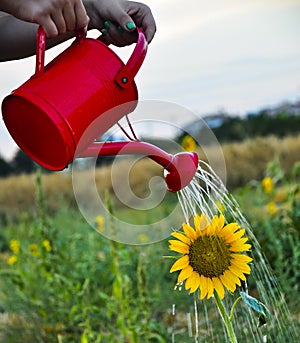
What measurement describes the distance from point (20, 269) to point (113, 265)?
84 centimetres

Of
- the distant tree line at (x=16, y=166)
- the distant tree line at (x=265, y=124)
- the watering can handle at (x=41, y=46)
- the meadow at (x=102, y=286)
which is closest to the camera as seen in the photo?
the watering can handle at (x=41, y=46)

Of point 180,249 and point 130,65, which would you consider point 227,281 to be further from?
point 130,65

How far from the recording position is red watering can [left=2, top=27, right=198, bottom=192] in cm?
134

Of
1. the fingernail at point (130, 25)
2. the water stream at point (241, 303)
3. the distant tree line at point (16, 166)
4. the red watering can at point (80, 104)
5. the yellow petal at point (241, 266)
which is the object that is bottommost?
the distant tree line at point (16, 166)

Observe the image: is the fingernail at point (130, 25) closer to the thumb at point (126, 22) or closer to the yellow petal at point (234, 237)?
the thumb at point (126, 22)

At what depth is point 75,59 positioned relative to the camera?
1.40m

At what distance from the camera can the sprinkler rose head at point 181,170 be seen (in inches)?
54.4

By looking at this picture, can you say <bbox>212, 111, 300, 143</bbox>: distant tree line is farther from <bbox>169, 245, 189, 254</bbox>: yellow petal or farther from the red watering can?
<bbox>169, 245, 189, 254</bbox>: yellow petal

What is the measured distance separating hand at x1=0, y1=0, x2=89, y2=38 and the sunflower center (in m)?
0.48

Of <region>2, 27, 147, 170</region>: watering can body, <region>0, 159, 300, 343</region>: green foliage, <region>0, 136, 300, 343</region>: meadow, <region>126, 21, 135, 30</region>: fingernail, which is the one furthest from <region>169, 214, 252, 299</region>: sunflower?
<region>0, 159, 300, 343</region>: green foliage

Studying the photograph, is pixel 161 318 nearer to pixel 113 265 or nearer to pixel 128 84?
pixel 113 265

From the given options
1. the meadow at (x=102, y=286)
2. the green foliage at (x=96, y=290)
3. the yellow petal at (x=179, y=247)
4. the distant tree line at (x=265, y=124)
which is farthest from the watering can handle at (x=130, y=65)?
the distant tree line at (x=265, y=124)

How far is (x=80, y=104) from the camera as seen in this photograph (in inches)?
53.5

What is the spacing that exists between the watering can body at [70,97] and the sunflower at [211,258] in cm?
29
